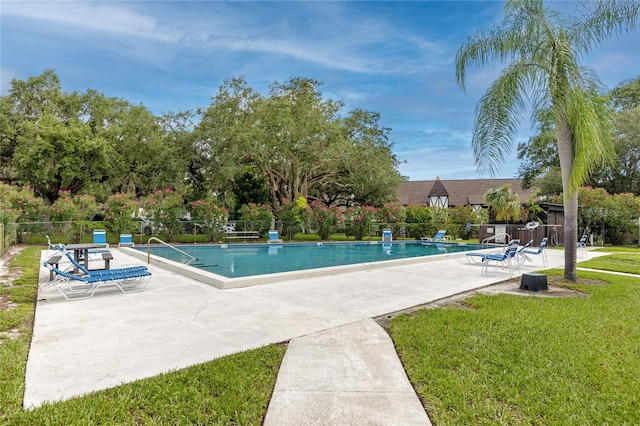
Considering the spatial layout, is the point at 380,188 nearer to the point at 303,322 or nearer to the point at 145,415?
the point at 303,322

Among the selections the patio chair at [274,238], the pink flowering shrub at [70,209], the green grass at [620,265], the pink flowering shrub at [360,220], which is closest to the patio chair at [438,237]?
the pink flowering shrub at [360,220]

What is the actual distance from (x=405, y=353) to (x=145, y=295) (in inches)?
199

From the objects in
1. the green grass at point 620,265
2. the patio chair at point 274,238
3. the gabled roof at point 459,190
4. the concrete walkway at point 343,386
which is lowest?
the concrete walkway at point 343,386

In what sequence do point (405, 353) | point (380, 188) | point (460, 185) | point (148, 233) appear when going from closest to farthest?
point (405, 353), point (148, 233), point (380, 188), point (460, 185)

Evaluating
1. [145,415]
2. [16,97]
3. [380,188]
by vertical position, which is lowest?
[145,415]

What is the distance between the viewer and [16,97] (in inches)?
1062

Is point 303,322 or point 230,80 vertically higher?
point 230,80

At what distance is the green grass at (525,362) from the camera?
9.45 feet

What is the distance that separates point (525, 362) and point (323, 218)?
19.4m

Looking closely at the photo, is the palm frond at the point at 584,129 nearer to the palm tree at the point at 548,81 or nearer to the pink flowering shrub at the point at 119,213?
the palm tree at the point at 548,81

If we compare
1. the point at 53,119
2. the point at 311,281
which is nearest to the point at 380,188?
the point at 311,281

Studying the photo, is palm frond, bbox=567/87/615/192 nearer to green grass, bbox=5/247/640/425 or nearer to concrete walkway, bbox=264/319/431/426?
green grass, bbox=5/247/640/425

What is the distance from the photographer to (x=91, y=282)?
261 inches

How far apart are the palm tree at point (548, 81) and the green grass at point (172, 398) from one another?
23.0 ft
